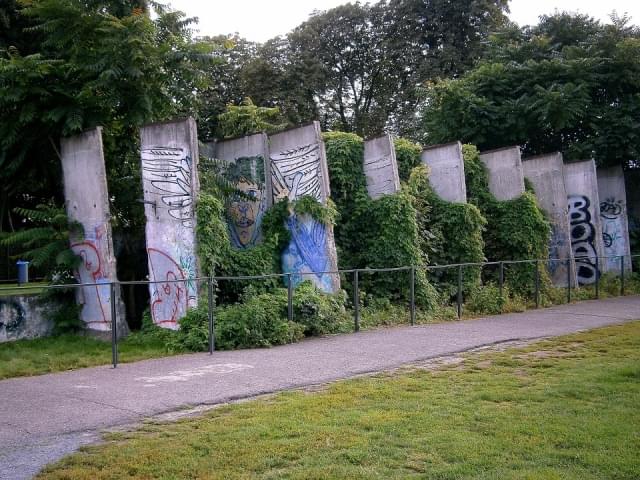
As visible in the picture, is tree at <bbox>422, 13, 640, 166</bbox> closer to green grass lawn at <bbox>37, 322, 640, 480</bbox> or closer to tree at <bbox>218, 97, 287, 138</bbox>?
tree at <bbox>218, 97, 287, 138</bbox>

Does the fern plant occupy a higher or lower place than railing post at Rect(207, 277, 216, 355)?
higher

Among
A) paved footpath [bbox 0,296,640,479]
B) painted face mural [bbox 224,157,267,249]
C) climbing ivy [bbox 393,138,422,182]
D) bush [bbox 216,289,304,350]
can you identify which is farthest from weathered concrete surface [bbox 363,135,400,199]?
bush [bbox 216,289,304,350]

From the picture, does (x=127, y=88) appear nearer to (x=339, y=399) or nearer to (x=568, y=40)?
(x=339, y=399)

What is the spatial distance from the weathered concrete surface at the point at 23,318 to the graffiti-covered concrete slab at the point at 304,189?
4.97m

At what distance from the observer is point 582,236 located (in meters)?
22.2

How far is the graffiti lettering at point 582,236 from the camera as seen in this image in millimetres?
22000

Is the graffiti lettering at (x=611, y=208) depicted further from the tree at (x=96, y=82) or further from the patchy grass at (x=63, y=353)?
the patchy grass at (x=63, y=353)

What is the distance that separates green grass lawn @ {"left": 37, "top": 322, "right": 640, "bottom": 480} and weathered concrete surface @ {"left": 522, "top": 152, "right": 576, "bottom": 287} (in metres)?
12.9

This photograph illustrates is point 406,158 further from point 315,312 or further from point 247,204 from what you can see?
point 315,312

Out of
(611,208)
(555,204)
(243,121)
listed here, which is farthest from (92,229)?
(611,208)

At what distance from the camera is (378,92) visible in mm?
36781

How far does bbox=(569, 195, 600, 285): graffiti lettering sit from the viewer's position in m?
22.0

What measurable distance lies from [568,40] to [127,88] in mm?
18738

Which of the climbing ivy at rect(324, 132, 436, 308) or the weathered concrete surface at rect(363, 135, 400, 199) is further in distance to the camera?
the weathered concrete surface at rect(363, 135, 400, 199)
